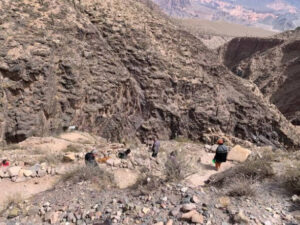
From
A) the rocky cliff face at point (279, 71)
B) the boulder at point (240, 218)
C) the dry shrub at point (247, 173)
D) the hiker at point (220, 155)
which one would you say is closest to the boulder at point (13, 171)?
the dry shrub at point (247, 173)

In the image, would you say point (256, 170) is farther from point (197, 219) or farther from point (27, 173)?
point (27, 173)

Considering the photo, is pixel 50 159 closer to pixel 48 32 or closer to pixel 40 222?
pixel 40 222

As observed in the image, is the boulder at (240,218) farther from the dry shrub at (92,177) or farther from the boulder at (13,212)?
the boulder at (13,212)

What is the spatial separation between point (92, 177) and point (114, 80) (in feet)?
27.0

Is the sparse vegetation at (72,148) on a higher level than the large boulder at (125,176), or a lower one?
Answer: lower

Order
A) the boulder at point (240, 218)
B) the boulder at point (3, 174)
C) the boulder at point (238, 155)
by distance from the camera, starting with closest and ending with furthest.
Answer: the boulder at point (240, 218), the boulder at point (3, 174), the boulder at point (238, 155)

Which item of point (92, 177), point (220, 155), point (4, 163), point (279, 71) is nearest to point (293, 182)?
point (220, 155)

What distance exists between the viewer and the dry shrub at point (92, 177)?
536 cm

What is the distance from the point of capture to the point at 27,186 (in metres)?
5.88

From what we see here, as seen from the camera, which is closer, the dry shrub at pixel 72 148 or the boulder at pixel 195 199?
the boulder at pixel 195 199

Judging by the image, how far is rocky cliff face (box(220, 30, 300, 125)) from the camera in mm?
29062

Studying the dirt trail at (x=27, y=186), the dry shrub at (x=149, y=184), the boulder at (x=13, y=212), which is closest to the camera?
the boulder at (x=13, y=212)

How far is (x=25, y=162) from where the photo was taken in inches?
268

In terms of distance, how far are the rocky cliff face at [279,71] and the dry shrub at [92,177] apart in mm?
24597
